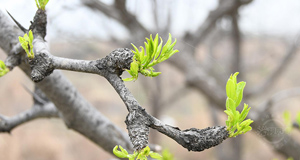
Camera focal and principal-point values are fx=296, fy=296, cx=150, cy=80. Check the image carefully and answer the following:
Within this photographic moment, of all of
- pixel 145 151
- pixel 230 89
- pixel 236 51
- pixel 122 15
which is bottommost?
pixel 145 151

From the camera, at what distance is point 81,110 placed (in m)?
0.71

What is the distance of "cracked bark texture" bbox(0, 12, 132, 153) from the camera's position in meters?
0.59

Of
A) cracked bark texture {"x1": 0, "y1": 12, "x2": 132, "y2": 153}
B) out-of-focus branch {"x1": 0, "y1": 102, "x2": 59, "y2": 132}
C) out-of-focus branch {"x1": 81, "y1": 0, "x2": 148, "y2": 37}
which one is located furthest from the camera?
out-of-focus branch {"x1": 81, "y1": 0, "x2": 148, "y2": 37}

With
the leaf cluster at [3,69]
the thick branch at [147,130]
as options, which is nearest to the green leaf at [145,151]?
the thick branch at [147,130]

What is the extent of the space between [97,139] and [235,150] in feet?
5.83

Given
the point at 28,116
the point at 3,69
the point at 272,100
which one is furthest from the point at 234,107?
the point at 272,100

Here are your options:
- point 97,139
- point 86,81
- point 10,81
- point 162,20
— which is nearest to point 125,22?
point 162,20

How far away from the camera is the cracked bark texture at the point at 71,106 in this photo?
59 cm

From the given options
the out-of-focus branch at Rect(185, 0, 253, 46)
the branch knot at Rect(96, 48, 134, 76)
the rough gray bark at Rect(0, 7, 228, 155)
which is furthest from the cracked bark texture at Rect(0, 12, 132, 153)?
the out-of-focus branch at Rect(185, 0, 253, 46)

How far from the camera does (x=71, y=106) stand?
682 mm

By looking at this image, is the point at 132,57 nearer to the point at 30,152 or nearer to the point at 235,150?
the point at 235,150

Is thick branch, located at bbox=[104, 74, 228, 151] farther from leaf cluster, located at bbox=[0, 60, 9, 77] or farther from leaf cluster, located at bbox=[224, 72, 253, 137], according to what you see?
leaf cluster, located at bbox=[0, 60, 9, 77]

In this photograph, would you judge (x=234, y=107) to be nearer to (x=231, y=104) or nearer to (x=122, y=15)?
(x=231, y=104)

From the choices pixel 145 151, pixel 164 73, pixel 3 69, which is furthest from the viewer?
pixel 164 73
